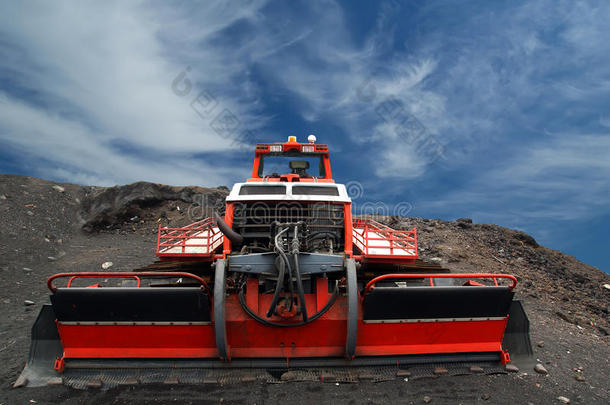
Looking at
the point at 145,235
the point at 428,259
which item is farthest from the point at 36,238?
the point at 428,259

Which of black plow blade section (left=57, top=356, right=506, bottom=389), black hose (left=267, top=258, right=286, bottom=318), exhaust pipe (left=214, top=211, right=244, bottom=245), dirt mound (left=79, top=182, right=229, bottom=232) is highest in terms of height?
dirt mound (left=79, top=182, right=229, bottom=232)

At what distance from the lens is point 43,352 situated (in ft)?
17.4

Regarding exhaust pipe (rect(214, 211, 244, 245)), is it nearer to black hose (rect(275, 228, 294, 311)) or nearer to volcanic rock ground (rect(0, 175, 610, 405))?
black hose (rect(275, 228, 294, 311))

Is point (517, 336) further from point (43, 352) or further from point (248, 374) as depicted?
point (43, 352)

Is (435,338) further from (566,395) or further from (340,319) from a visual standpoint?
(566,395)

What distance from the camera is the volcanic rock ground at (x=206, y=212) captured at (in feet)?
15.7

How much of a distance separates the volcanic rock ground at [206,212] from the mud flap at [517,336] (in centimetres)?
24

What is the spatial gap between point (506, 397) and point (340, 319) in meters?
2.39

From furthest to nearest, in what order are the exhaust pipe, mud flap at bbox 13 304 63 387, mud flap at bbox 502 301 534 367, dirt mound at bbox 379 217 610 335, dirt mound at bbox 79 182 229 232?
dirt mound at bbox 79 182 229 232 → dirt mound at bbox 379 217 610 335 → mud flap at bbox 502 301 534 367 → the exhaust pipe → mud flap at bbox 13 304 63 387

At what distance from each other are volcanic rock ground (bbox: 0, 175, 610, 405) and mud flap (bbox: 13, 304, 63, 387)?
22cm

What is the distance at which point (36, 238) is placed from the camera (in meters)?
15.4

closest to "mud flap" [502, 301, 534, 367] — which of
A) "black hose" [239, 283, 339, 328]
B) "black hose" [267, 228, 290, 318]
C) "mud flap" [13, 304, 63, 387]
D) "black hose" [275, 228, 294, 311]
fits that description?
"black hose" [239, 283, 339, 328]

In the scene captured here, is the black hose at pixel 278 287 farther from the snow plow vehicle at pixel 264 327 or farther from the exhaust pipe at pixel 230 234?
the exhaust pipe at pixel 230 234

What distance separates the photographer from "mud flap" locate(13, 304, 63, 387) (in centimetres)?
511
